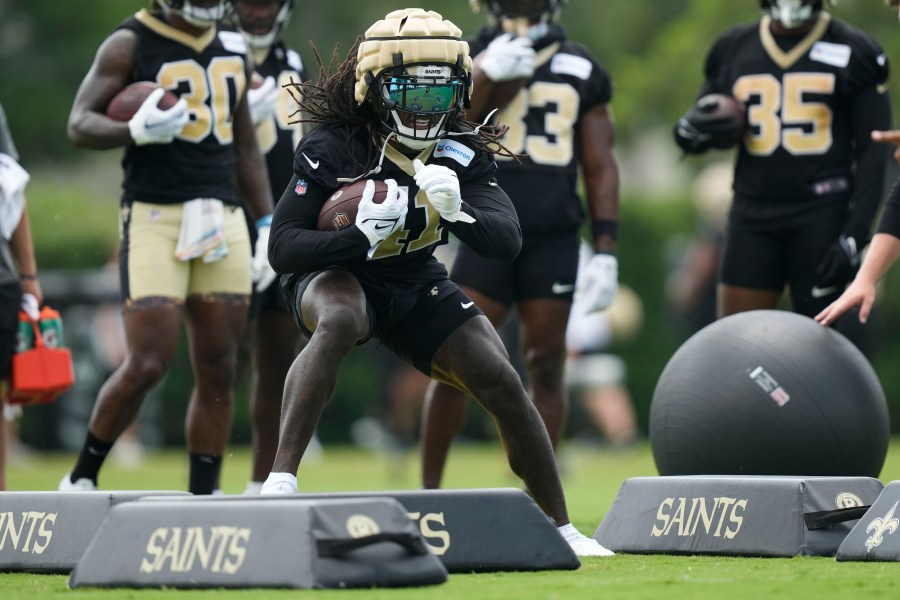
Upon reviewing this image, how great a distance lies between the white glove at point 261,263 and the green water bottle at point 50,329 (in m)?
1.01

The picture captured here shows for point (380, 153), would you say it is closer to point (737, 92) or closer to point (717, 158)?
point (737, 92)

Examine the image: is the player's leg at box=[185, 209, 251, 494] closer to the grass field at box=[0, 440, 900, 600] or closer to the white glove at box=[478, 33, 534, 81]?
the white glove at box=[478, 33, 534, 81]

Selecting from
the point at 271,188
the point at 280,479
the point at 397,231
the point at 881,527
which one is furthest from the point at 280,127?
the point at 881,527

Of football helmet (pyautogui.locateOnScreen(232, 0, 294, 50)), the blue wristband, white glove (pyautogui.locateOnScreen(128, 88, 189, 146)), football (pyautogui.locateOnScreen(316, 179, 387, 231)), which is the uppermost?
football helmet (pyautogui.locateOnScreen(232, 0, 294, 50))

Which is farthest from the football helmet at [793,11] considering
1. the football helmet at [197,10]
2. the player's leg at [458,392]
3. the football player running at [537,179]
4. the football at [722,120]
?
the football helmet at [197,10]

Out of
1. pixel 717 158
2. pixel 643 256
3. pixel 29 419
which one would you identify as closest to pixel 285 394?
pixel 29 419

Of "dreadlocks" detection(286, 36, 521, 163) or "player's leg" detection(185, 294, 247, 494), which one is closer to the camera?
"dreadlocks" detection(286, 36, 521, 163)

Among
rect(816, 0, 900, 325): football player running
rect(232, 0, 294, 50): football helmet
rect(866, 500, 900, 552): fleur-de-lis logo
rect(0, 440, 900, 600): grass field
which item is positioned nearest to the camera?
rect(0, 440, 900, 600): grass field

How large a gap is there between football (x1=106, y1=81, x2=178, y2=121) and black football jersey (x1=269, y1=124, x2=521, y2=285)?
1.54m

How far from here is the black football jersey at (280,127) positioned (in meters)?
8.88

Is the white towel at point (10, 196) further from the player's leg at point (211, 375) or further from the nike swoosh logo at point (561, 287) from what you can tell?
the nike swoosh logo at point (561, 287)

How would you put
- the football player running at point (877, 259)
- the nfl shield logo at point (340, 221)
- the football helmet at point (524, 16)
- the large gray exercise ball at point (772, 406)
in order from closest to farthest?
the nfl shield logo at point (340, 221) → the football player running at point (877, 259) → the large gray exercise ball at point (772, 406) → the football helmet at point (524, 16)

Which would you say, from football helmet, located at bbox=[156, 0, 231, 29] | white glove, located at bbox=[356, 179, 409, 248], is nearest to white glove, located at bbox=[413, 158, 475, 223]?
white glove, located at bbox=[356, 179, 409, 248]

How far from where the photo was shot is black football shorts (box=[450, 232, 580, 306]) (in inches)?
A: 329
